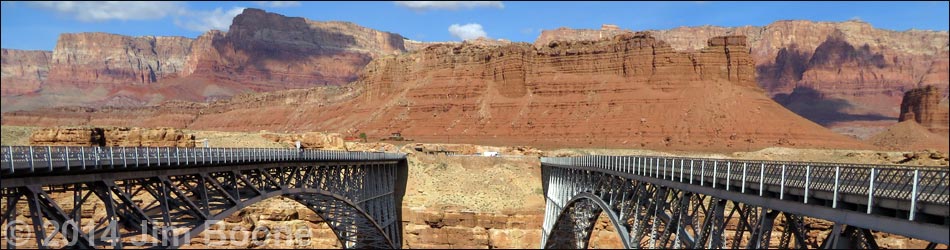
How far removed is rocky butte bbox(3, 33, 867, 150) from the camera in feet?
336

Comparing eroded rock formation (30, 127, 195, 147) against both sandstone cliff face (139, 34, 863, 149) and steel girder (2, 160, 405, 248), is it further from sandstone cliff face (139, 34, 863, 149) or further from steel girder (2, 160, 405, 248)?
sandstone cliff face (139, 34, 863, 149)

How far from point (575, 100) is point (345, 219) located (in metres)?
80.2

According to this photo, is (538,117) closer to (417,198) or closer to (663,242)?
(417,198)

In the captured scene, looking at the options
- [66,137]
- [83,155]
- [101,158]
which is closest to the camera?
[83,155]

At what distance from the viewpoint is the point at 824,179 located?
44.3 ft

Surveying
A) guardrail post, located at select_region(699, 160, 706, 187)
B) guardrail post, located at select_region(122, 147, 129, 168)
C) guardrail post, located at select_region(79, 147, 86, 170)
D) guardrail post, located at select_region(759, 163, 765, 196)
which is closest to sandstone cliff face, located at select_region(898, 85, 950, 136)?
guardrail post, located at select_region(699, 160, 706, 187)

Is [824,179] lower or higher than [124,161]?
lower

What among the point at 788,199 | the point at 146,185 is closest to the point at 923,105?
the point at 788,199

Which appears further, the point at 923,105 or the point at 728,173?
the point at 923,105

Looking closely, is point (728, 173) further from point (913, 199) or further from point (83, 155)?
point (83, 155)

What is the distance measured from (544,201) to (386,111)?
83.2 metres

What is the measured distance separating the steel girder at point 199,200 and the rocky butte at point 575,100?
56738mm

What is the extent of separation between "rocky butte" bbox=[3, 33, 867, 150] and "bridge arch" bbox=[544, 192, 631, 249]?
55.3m

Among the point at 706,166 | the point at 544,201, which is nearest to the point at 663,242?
the point at 706,166
